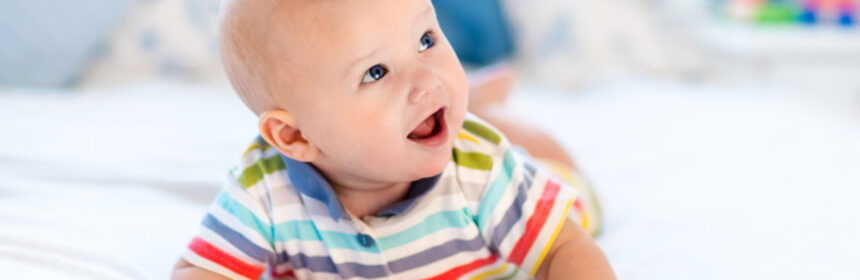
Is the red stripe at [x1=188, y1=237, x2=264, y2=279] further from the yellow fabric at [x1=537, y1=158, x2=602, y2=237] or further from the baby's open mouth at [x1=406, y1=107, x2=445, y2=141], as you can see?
the yellow fabric at [x1=537, y1=158, x2=602, y2=237]

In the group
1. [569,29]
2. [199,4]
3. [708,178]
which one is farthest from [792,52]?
[199,4]

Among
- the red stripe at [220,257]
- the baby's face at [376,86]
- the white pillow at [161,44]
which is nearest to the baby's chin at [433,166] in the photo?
the baby's face at [376,86]

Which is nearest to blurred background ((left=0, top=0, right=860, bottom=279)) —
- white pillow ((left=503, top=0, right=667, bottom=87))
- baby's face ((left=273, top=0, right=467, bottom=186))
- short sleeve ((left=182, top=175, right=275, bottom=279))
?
white pillow ((left=503, top=0, right=667, bottom=87))

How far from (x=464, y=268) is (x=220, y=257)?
26cm

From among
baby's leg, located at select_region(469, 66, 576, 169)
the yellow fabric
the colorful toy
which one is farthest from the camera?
the colorful toy

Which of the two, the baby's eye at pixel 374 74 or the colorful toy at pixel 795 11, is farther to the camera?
the colorful toy at pixel 795 11

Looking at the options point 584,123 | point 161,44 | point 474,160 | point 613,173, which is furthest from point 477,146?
point 161,44

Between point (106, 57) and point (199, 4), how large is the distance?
272 mm

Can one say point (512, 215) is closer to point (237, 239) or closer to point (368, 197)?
point (368, 197)

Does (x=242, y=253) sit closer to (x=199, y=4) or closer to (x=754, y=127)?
(x=754, y=127)

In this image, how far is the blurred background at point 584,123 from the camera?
1032mm

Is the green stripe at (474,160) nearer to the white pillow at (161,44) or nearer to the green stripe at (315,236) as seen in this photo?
the green stripe at (315,236)

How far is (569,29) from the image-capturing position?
1.94m

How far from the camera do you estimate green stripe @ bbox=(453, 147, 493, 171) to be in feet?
2.90
